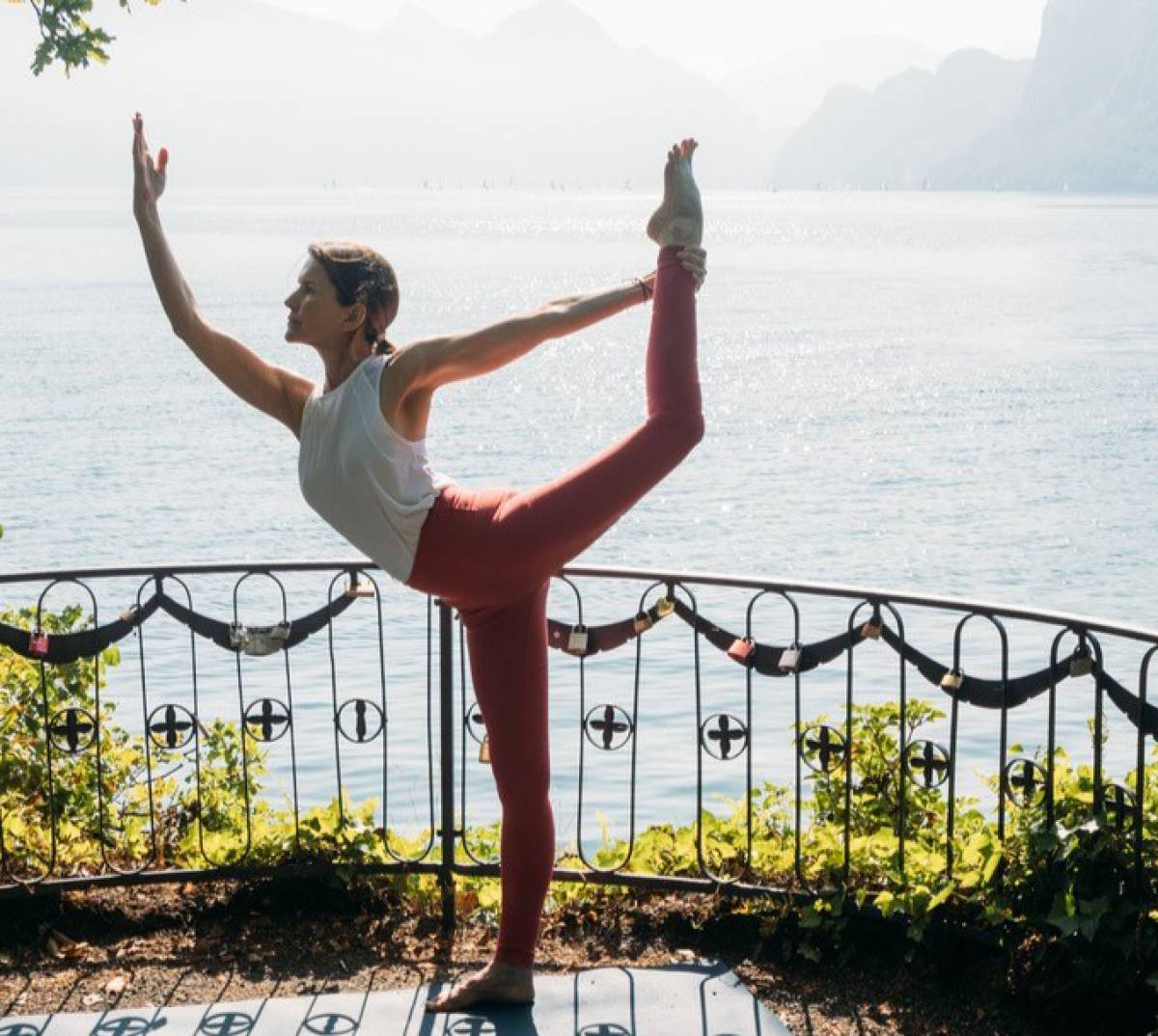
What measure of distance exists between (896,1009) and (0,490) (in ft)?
109

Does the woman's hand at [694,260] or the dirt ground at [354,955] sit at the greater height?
the woman's hand at [694,260]

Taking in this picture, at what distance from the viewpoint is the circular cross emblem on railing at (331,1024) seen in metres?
4.88

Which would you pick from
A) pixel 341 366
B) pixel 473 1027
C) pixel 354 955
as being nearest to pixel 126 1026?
pixel 354 955

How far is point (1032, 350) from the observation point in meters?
57.5

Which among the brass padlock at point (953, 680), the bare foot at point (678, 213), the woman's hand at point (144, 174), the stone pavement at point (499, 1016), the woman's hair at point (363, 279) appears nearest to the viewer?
the bare foot at point (678, 213)

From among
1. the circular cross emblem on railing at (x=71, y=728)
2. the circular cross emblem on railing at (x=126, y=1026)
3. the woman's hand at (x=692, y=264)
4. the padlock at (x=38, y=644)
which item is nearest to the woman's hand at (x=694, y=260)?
the woman's hand at (x=692, y=264)

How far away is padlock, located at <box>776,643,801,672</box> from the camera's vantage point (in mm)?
5466

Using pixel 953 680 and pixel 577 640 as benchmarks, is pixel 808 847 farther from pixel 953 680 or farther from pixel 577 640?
pixel 577 640

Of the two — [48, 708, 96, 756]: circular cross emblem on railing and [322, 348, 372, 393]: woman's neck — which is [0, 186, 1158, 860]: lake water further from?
[48, 708, 96, 756]: circular cross emblem on railing

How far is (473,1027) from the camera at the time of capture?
481 cm

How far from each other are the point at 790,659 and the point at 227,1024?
84.9 inches

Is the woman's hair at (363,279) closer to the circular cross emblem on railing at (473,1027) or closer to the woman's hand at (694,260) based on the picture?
the woman's hand at (694,260)

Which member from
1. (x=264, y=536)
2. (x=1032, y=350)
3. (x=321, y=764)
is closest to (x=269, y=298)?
(x=1032, y=350)

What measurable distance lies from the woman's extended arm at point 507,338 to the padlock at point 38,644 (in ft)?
7.75
